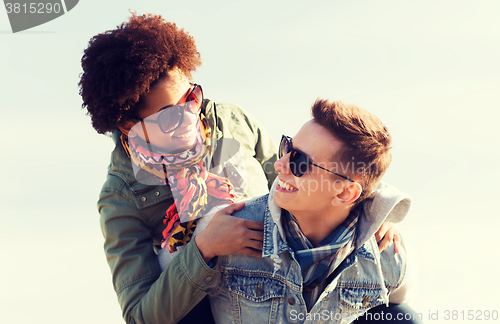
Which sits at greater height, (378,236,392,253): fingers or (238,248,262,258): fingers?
(238,248,262,258): fingers

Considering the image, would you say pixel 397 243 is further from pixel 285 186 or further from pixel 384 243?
pixel 285 186

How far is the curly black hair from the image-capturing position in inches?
104

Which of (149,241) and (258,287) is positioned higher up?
(149,241)

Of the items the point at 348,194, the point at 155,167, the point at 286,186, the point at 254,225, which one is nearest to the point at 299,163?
the point at 286,186

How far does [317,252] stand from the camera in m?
2.42

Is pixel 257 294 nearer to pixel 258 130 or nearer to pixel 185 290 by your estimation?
pixel 185 290

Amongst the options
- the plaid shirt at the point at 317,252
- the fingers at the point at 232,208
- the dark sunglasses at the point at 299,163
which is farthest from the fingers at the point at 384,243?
the fingers at the point at 232,208

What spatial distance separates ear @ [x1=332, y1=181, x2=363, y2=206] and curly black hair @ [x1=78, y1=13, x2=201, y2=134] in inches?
49.0

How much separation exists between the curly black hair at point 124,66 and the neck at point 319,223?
1160 millimetres

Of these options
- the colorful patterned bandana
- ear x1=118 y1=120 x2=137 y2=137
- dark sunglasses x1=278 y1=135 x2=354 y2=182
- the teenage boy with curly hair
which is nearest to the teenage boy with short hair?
dark sunglasses x1=278 y1=135 x2=354 y2=182

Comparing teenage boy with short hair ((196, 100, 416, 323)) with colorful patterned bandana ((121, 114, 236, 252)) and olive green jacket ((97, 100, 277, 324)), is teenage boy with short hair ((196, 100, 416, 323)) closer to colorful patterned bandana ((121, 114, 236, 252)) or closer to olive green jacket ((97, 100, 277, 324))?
olive green jacket ((97, 100, 277, 324))

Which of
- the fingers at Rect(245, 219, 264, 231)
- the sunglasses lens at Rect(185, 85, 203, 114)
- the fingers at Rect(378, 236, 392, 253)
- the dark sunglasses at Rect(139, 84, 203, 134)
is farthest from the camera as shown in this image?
the sunglasses lens at Rect(185, 85, 203, 114)

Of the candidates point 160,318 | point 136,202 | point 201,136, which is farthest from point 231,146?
point 160,318

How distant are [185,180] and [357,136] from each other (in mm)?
1123
